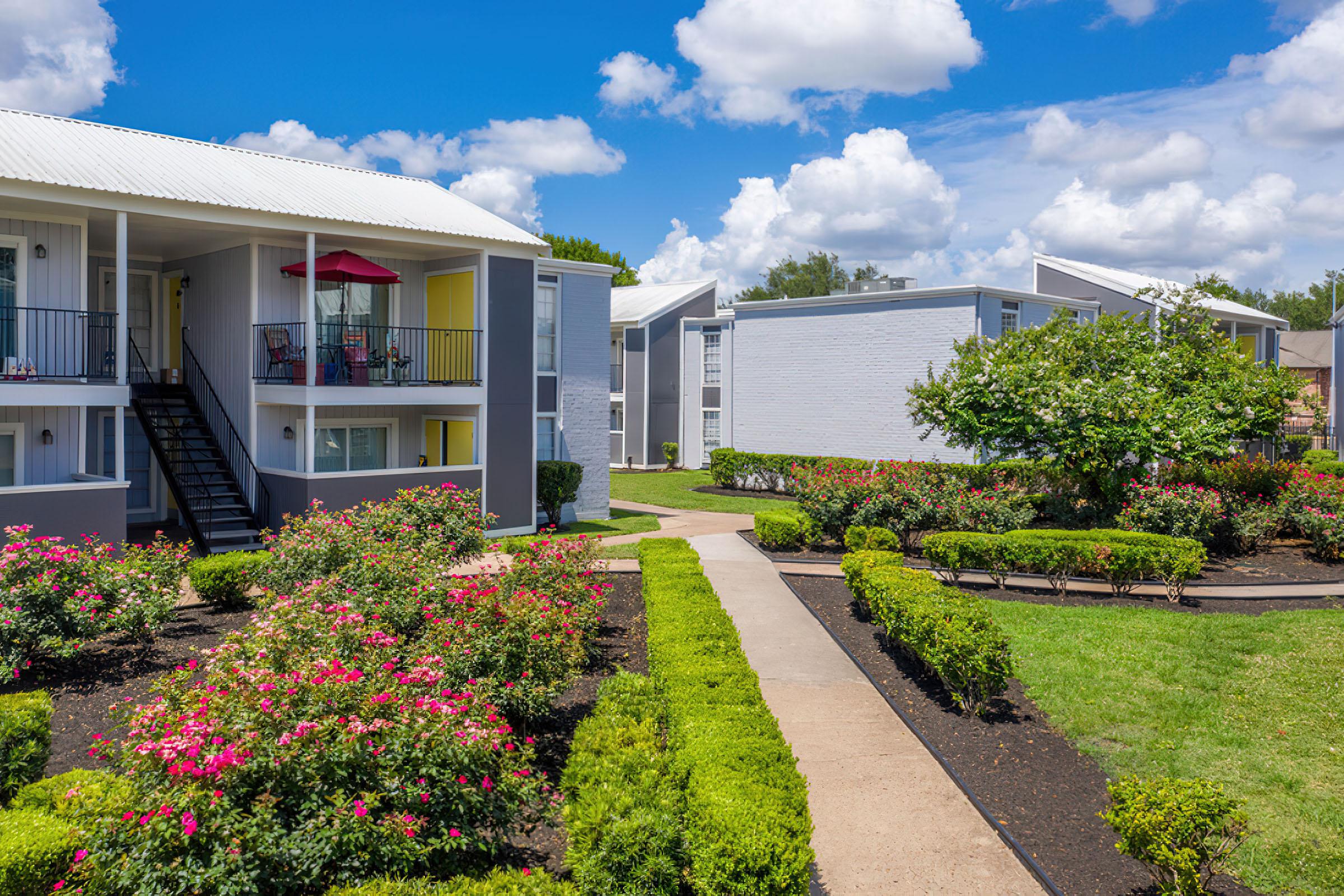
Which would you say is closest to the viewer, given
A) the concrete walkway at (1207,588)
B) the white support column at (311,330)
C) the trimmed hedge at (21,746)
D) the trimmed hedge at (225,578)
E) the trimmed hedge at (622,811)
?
the trimmed hedge at (622,811)

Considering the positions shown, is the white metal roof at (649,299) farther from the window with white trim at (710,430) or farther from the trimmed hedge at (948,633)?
the trimmed hedge at (948,633)

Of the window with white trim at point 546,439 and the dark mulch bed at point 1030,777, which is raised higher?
the window with white trim at point 546,439

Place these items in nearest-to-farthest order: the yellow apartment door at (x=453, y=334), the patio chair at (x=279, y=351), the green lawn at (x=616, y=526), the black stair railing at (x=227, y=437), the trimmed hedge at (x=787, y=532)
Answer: the black stair railing at (x=227, y=437), the patio chair at (x=279, y=351), the trimmed hedge at (x=787, y=532), the yellow apartment door at (x=453, y=334), the green lawn at (x=616, y=526)

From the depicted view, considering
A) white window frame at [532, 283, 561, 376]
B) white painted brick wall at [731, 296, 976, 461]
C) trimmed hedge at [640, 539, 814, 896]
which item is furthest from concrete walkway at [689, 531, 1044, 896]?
white painted brick wall at [731, 296, 976, 461]

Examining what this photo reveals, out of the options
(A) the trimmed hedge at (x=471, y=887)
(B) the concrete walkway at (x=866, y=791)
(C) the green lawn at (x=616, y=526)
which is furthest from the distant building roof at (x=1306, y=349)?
(A) the trimmed hedge at (x=471, y=887)

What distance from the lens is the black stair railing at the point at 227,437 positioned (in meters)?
15.7

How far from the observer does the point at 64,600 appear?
8734 millimetres

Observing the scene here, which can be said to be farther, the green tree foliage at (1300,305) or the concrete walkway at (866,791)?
the green tree foliage at (1300,305)

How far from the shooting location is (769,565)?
1548 cm

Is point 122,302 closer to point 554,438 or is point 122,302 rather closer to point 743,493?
point 554,438

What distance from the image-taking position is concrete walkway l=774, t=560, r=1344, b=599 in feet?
43.9

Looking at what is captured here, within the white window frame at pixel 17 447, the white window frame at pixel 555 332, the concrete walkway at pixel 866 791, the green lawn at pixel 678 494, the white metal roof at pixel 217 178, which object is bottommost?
the concrete walkway at pixel 866 791

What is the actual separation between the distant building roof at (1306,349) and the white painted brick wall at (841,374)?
1457 inches

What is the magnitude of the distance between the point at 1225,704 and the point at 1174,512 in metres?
7.97
